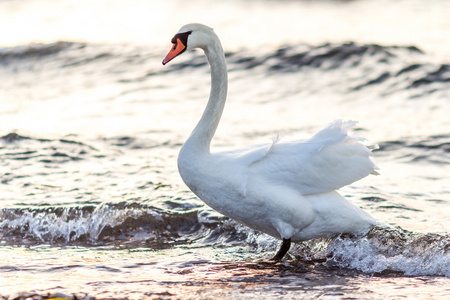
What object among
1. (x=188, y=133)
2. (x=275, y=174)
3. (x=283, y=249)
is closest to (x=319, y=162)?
(x=275, y=174)

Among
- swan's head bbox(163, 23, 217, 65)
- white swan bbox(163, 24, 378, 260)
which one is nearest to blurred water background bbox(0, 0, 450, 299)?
white swan bbox(163, 24, 378, 260)

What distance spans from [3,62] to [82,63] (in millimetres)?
1980

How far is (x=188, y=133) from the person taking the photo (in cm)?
1022

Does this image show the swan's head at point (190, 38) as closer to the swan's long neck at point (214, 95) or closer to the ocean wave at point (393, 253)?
the swan's long neck at point (214, 95)

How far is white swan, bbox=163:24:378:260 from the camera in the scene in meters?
5.33

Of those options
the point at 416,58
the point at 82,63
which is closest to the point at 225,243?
the point at 416,58

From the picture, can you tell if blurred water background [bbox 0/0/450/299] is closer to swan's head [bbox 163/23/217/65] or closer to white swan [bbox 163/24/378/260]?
white swan [bbox 163/24/378/260]

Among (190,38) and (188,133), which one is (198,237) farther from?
(188,133)

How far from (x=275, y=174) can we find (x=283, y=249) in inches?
28.2

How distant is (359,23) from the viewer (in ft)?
53.9

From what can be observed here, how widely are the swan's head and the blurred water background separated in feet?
5.74

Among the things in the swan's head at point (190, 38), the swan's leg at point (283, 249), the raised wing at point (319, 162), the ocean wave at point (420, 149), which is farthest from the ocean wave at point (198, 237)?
the ocean wave at point (420, 149)

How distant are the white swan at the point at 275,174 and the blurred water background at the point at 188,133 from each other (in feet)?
1.31

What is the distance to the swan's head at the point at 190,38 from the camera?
5445 mm
